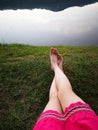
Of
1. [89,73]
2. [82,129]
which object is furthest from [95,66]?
[82,129]

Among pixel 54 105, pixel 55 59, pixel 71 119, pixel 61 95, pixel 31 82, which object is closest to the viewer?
pixel 71 119

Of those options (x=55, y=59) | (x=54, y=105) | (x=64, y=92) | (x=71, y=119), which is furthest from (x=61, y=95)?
(x=55, y=59)

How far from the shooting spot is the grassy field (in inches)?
98.2

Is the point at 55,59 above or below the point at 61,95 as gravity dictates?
above

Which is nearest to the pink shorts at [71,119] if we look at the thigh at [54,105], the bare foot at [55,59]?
the thigh at [54,105]

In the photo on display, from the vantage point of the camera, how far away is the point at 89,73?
3.08m

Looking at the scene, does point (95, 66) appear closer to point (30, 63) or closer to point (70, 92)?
point (30, 63)

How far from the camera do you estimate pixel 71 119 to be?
173 centimetres

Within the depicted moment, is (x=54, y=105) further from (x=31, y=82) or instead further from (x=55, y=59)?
(x=55, y=59)

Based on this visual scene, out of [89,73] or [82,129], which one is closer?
[82,129]

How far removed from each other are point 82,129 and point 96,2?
11.7 feet

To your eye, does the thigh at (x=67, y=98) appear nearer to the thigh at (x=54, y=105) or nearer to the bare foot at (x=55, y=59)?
the thigh at (x=54, y=105)

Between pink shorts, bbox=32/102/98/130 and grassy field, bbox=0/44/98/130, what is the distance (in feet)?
2.19

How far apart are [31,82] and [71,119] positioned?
48.3 inches
